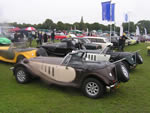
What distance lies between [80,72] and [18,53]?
5.01m

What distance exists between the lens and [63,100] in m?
5.01

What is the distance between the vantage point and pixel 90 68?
5.10 metres

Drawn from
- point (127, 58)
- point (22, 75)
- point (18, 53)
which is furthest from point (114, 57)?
point (18, 53)

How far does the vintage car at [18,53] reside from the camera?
8.91 m

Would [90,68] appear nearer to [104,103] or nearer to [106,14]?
[104,103]

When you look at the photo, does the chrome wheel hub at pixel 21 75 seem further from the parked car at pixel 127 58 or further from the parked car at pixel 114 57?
the parked car at pixel 127 58

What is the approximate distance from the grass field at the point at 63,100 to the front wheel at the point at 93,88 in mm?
163

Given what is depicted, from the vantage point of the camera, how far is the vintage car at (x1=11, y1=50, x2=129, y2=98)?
196 inches

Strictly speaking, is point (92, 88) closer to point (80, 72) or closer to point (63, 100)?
point (80, 72)

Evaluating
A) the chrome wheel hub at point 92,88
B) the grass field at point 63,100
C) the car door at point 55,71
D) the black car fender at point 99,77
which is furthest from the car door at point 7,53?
the chrome wheel hub at point 92,88

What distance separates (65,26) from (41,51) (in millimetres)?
77037

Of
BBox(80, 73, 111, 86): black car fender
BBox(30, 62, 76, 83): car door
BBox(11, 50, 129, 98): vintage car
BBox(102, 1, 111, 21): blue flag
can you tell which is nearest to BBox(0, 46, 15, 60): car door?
BBox(11, 50, 129, 98): vintage car

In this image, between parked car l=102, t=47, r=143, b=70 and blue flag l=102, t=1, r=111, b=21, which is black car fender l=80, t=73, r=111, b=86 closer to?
parked car l=102, t=47, r=143, b=70

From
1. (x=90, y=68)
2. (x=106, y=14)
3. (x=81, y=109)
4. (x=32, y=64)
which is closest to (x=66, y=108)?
(x=81, y=109)
